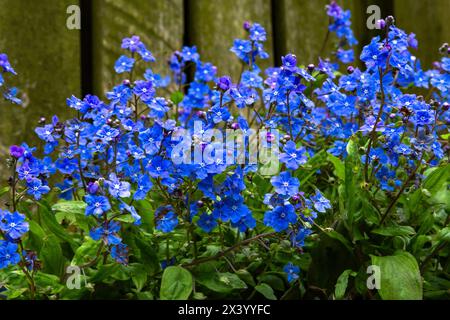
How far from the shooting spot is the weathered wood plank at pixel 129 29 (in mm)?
2781

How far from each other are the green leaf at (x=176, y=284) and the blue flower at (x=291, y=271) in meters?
0.31

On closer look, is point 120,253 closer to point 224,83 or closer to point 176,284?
point 176,284

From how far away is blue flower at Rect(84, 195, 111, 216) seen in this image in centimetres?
170

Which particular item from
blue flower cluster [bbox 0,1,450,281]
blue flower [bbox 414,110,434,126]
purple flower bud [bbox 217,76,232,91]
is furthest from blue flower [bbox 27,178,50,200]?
blue flower [bbox 414,110,434,126]

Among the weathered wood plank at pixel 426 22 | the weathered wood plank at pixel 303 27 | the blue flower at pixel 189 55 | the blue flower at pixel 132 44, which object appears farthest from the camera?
the weathered wood plank at pixel 426 22

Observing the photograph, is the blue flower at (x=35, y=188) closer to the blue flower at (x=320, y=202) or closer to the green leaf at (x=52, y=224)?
the green leaf at (x=52, y=224)

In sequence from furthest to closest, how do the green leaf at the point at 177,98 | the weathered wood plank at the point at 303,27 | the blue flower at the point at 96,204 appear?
the weathered wood plank at the point at 303,27 → the green leaf at the point at 177,98 → the blue flower at the point at 96,204

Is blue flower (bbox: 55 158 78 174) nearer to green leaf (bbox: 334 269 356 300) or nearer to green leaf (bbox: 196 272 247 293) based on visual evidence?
green leaf (bbox: 196 272 247 293)

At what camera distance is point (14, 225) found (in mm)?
1805

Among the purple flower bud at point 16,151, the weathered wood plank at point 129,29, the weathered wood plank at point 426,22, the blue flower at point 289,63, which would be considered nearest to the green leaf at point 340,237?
the blue flower at point 289,63

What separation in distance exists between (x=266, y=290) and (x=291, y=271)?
86 millimetres

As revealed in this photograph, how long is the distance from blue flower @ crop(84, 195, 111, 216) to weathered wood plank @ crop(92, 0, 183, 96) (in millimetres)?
1129
